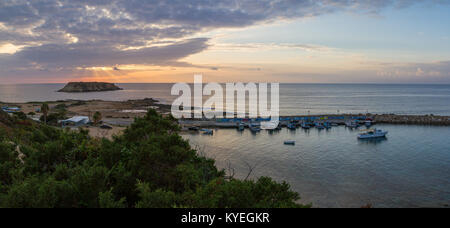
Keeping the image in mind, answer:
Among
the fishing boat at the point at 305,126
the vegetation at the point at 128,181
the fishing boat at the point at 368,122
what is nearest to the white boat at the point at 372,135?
the fishing boat at the point at 305,126

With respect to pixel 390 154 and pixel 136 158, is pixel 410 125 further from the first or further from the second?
pixel 136 158

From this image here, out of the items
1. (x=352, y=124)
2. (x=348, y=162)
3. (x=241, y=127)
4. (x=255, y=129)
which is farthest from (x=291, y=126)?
(x=348, y=162)

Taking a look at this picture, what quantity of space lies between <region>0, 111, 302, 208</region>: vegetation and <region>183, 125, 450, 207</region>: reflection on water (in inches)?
552

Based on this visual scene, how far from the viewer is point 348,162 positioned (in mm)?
31344

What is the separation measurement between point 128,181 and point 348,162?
28.6 meters

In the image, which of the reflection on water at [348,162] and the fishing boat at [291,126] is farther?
the fishing boat at [291,126]

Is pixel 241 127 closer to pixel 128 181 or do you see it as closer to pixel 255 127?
pixel 255 127

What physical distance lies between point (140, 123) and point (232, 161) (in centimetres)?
1731

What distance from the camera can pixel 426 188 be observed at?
2377cm

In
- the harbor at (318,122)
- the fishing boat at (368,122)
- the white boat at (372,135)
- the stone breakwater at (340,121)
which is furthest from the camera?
Answer: the fishing boat at (368,122)

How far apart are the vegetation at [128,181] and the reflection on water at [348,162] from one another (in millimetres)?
14023

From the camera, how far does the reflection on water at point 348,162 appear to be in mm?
22297

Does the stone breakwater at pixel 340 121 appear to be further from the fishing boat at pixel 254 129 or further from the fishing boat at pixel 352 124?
the fishing boat at pixel 254 129
